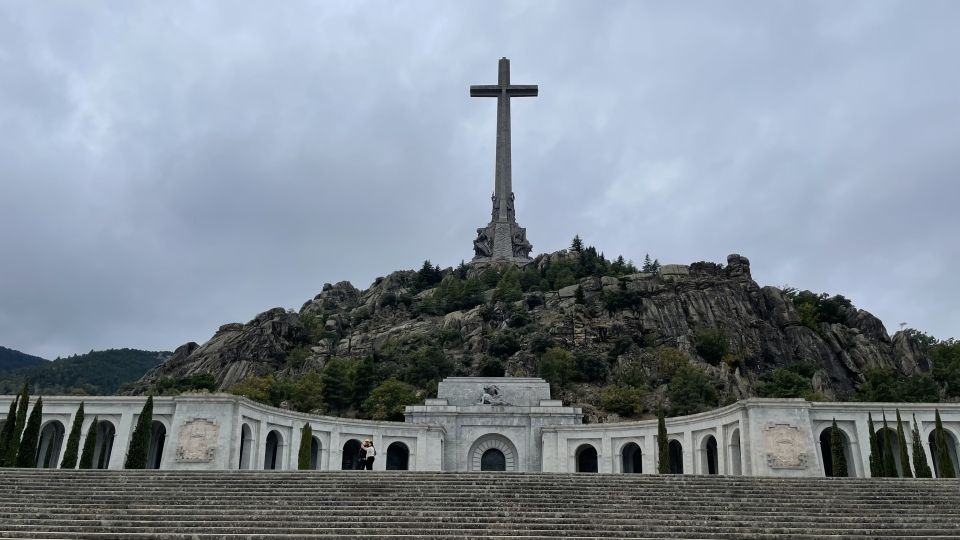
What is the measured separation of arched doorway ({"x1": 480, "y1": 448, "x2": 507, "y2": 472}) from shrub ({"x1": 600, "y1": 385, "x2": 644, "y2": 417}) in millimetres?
16452

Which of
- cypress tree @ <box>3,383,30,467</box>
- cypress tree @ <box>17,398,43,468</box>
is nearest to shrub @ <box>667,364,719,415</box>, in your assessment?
cypress tree @ <box>17,398,43,468</box>

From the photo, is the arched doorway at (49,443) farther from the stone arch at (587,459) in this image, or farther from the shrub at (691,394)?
the shrub at (691,394)

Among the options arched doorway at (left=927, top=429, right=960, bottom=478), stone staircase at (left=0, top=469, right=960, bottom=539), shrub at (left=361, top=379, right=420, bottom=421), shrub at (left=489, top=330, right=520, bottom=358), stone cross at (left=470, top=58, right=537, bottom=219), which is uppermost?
stone cross at (left=470, top=58, right=537, bottom=219)

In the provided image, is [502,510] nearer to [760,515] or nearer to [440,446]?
[760,515]

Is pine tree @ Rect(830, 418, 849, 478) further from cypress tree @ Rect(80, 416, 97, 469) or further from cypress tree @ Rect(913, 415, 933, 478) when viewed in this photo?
cypress tree @ Rect(80, 416, 97, 469)

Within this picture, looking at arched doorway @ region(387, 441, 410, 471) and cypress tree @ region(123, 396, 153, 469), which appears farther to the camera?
arched doorway @ region(387, 441, 410, 471)

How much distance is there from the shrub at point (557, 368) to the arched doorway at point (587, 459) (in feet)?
68.5

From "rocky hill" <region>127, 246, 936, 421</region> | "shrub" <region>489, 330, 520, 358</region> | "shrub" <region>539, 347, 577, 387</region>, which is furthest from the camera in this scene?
"shrub" <region>489, 330, 520, 358</region>

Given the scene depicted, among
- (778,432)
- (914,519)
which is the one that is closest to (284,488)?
(914,519)

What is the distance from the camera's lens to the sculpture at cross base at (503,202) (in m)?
95.1

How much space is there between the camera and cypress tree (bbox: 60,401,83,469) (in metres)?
35.8

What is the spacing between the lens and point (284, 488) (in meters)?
27.8

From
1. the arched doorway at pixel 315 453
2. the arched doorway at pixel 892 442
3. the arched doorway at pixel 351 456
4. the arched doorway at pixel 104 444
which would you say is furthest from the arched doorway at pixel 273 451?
the arched doorway at pixel 892 442

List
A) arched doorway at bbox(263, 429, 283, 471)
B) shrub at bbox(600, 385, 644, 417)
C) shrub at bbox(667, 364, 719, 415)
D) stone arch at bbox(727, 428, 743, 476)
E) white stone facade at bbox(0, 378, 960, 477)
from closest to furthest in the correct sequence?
white stone facade at bbox(0, 378, 960, 477) < stone arch at bbox(727, 428, 743, 476) < arched doorway at bbox(263, 429, 283, 471) < shrub at bbox(667, 364, 719, 415) < shrub at bbox(600, 385, 644, 417)
